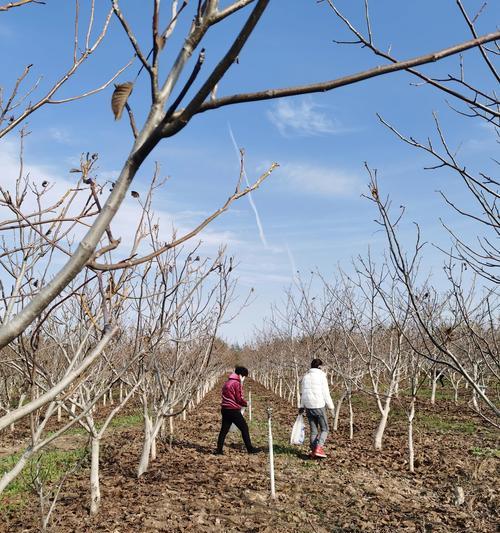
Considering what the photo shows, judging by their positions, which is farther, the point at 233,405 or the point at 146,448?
the point at 233,405

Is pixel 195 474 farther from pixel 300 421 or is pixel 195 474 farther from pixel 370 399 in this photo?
pixel 370 399

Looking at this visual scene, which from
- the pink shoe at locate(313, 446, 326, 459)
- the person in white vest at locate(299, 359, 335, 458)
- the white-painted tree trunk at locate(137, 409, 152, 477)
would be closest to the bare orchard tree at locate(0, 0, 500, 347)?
the white-painted tree trunk at locate(137, 409, 152, 477)

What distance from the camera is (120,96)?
0.90 metres

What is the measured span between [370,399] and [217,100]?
784 inches

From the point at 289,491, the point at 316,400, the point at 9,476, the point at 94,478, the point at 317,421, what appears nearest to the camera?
the point at 9,476

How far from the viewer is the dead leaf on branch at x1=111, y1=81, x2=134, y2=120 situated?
89cm

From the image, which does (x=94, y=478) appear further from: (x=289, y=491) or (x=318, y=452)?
(x=318, y=452)

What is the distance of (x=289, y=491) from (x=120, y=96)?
23.2ft

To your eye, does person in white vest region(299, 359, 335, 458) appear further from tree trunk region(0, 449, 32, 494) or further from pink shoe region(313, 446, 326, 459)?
tree trunk region(0, 449, 32, 494)

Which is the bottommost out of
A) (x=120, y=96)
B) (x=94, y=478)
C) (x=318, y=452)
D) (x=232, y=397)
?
(x=318, y=452)

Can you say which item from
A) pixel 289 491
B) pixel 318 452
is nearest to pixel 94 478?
pixel 289 491

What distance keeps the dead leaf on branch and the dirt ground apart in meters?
5.69

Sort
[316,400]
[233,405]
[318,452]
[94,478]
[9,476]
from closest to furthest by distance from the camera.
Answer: [9,476] < [94,478] < [316,400] < [318,452] < [233,405]

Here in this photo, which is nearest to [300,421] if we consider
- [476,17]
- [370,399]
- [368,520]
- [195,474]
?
[195,474]
